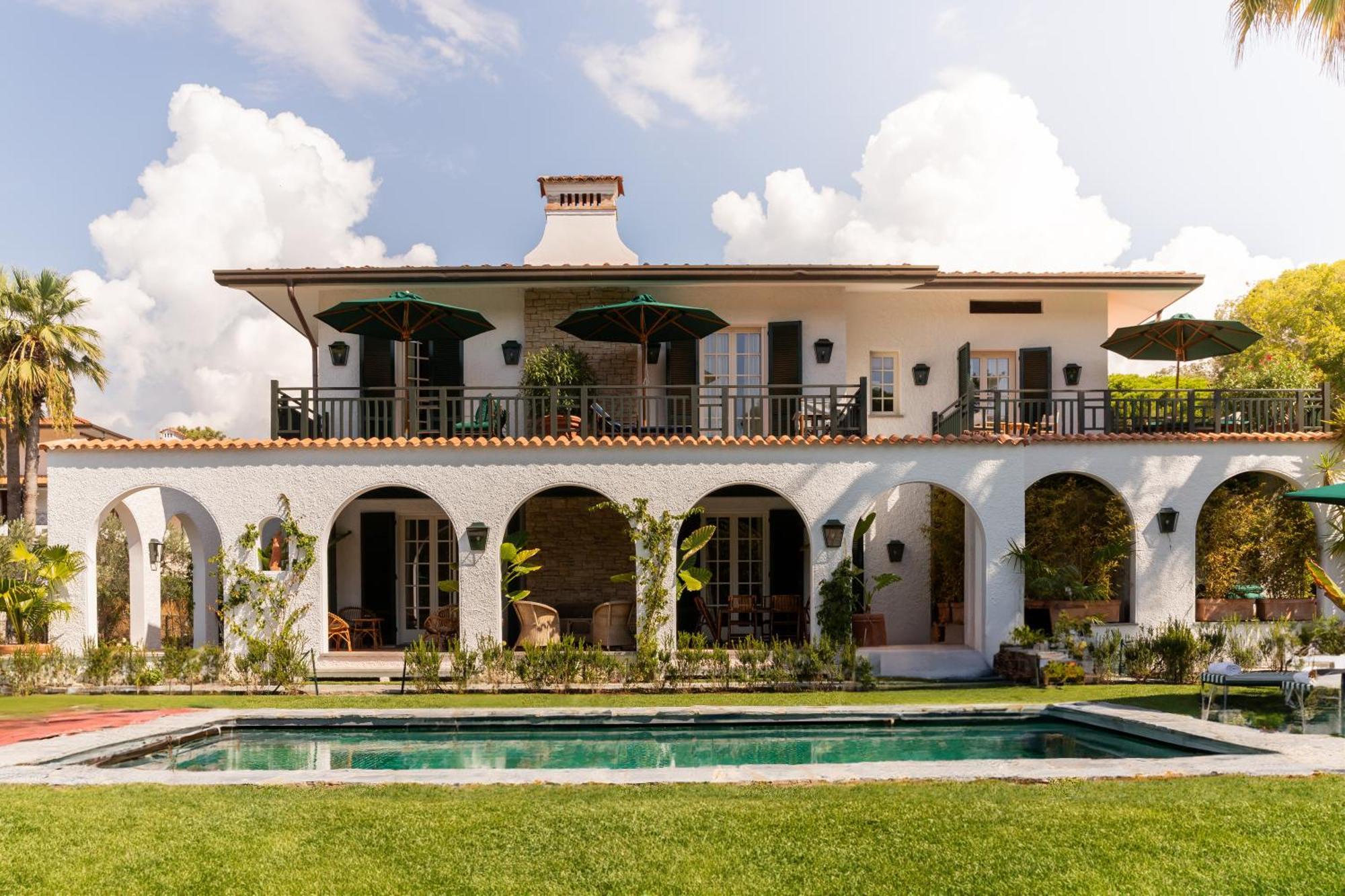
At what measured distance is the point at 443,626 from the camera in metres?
14.8

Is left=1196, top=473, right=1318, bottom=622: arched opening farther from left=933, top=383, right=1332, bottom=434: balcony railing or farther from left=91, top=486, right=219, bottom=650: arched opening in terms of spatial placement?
left=91, top=486, right=219, bottom=650: arched opening

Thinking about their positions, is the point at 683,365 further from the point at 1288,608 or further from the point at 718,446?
the point at 1288,608

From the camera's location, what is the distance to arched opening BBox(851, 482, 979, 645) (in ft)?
55.2

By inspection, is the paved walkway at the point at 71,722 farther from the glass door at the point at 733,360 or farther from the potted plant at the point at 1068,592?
the potted plant at the point at 1068,592

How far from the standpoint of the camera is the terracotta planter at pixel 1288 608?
50.2 feet

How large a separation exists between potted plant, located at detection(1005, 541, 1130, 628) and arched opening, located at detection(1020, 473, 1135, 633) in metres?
0.02

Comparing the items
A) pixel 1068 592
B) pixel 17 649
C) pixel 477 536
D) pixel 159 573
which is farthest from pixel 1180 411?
pixel 159 573

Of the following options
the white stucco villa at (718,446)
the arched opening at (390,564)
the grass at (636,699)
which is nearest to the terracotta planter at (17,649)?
the white stucco villa at (718,446)

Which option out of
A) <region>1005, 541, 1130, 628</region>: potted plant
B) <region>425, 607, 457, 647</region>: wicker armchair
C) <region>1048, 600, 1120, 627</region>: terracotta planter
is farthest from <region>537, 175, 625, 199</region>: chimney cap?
<region>1048, 600, 1120, 627</region>: terracotta planter

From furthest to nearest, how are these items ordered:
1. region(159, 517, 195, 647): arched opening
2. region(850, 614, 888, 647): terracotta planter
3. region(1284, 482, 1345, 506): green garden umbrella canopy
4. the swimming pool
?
region(159, 517, 195, 647): arched opening < region(850, 614, 888, 647): terracotta planter < region(1284, 482, 1345, 506): green garden umbrella canopy < the swimming pool

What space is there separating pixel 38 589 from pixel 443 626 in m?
5.84

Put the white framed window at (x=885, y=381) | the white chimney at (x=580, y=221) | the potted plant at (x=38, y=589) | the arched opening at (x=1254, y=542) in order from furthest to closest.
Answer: the white chimney at (x=580, y=221)
the white framed window at (x=885, y=381)
the arched opening at (x=1254, y=542)
the potted plant at (x=38, y=589)

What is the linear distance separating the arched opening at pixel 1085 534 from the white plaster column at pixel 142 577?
16.1 meters

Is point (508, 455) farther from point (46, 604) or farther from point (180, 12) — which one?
point (180, 12)
